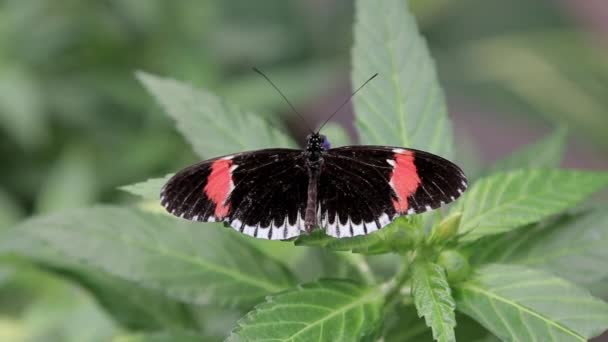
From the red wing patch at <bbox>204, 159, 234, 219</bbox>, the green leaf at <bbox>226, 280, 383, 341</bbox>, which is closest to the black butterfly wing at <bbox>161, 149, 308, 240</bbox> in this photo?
the red wing patch at <bbox>204, 159, 234, 219</bbox>

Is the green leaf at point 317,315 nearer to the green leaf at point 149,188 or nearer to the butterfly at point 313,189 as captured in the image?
the butterfly at point 313,189

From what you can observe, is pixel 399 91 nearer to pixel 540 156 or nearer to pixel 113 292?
pixel 540 156

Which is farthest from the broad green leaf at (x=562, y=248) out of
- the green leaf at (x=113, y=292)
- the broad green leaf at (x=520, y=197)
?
the green leaf at (x=113, y=292)

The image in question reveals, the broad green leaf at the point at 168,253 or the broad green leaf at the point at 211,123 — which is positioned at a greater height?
the broad green leaf at the point at 211,123

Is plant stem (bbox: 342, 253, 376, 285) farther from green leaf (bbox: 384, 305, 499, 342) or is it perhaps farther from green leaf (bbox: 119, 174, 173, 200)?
green leaf (bbox: 119, 174, 173, 200)

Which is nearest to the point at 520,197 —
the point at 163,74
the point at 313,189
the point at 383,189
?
the point at 383,189

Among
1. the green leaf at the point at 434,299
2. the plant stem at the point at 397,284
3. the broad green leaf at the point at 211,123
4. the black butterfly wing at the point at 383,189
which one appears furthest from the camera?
the broad green leaf at the point at 211,123
